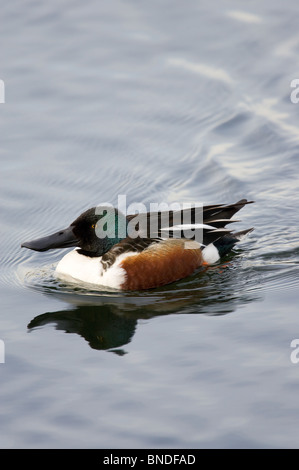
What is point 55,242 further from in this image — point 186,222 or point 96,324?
point 186,222

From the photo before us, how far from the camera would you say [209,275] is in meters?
10.0

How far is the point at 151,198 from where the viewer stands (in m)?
11.9

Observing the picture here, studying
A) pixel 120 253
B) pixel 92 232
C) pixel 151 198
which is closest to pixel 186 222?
pixel 120 253

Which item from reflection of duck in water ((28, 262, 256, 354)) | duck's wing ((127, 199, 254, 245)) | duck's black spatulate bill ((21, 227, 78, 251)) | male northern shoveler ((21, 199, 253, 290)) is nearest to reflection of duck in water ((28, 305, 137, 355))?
reflection of duck in water ((28, 262, 256, 354))

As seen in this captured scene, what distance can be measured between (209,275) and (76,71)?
5585 millimetres

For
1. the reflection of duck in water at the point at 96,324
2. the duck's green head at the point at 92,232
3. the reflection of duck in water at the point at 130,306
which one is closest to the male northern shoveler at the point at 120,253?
the duck's green head at the point at 92,232

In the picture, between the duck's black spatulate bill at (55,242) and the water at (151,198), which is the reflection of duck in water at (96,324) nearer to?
the water at (151,198)

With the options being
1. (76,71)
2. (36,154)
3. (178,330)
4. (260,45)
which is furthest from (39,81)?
→ (178,330)

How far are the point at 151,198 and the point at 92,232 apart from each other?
2338 mm

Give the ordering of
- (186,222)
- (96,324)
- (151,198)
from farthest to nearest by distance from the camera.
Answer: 1. (151,198)
2. (186,222)
3. (96,324)

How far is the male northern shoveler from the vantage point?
955 cm

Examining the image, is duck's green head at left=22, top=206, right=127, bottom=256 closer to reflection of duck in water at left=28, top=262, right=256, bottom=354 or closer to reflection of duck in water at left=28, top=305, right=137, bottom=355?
reflection of duck in water at left=28, top=262, right=256, bottom=354
